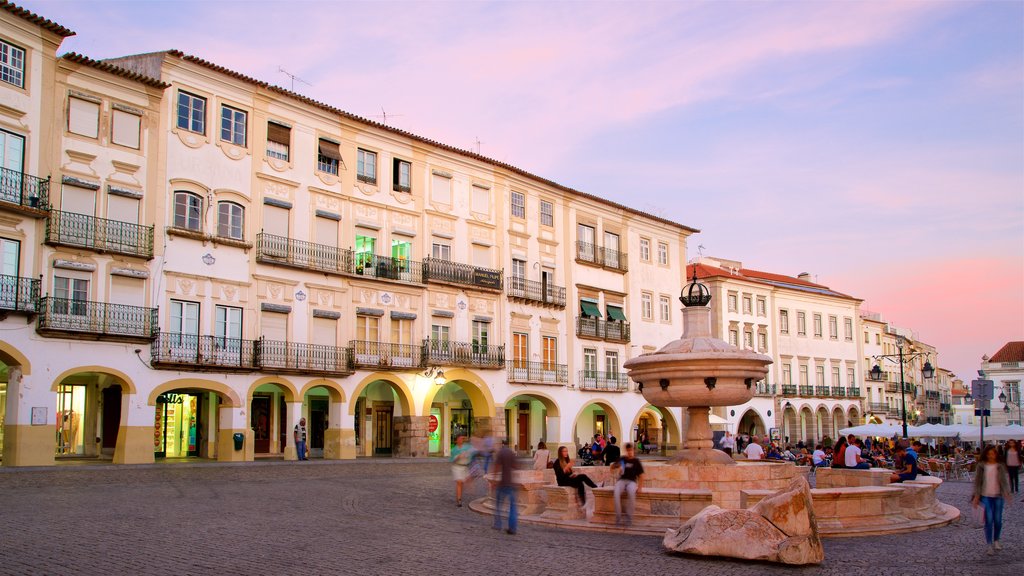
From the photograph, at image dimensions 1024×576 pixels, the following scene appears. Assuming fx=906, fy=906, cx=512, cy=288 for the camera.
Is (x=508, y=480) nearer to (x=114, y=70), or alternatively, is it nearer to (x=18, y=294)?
(x=18, y=294)

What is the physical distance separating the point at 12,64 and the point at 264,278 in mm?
10197

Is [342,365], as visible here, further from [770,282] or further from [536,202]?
[770,282]

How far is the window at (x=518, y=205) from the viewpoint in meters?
42.7

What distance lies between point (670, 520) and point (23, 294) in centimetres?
1992

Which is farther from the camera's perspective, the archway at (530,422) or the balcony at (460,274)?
the archway at (530,422)

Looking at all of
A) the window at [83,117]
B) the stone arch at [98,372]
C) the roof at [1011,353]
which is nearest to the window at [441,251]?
the stone arch at [98,372]

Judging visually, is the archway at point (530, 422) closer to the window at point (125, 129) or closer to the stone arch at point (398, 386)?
the stone arch at point (398, 386)

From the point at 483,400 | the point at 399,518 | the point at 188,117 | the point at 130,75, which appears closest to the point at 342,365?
the point at 483,400

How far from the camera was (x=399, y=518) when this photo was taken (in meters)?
15.4

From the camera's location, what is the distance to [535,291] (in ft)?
139

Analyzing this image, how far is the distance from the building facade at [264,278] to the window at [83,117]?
0.06 m

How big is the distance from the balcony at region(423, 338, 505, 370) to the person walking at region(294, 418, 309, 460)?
6.55 meters

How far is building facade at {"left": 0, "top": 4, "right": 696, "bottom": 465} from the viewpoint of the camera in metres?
25.9

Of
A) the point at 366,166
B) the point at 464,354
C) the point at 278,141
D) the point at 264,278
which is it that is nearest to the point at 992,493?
the point at 264,278
